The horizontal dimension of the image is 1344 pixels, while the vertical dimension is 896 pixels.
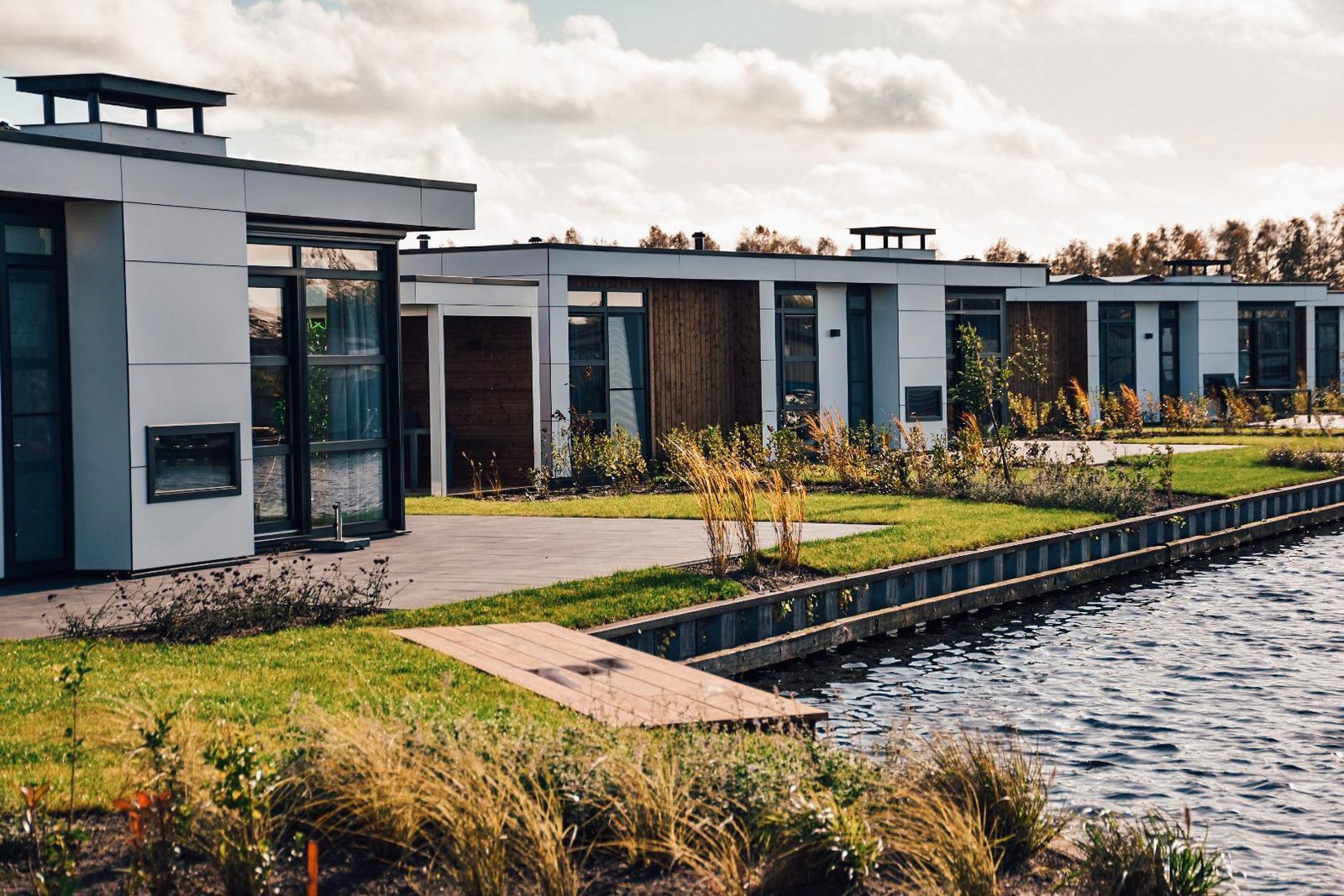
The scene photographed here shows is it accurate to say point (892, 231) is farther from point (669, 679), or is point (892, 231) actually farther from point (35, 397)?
point (669, 679)

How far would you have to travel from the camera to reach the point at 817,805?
5.42 m

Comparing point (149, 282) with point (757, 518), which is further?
point (757, 518)

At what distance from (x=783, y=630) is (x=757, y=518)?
Answer: 3.89 meters

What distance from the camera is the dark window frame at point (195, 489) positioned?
38.6 feet

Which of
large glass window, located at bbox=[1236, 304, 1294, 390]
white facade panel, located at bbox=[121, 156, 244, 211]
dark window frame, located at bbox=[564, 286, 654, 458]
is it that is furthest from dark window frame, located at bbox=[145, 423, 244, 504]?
large glass window, located at bbox=[1236, 304, 1294, 390]

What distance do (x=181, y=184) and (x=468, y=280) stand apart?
6516mm

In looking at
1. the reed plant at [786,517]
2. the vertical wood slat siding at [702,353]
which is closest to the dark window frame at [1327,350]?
the vertical wood slat siding at [702,353]

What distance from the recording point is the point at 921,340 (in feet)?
84.1

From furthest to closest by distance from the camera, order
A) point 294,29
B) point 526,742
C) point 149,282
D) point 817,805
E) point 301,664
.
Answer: point 294,29, point 149,282, point 301,664, point 526,742, point 817,805

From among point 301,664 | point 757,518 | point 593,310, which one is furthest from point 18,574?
point 593,310

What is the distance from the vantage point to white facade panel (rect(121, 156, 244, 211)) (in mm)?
11641

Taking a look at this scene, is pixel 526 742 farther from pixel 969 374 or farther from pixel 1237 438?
pixel 1237 438

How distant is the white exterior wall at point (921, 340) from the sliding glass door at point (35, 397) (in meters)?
16.0

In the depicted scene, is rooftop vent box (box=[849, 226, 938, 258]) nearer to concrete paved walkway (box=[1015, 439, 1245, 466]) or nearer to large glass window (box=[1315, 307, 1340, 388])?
concrete paved walkway (box=[1015, 439, 1245, 466])
